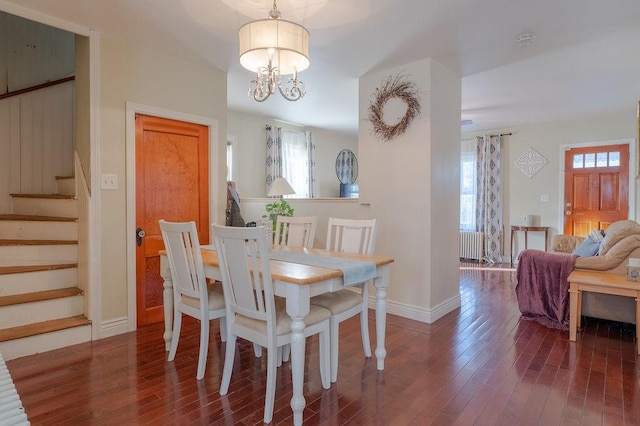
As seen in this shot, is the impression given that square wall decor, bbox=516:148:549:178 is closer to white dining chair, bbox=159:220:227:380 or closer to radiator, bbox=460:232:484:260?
radiator, bbox=460:232:484:260

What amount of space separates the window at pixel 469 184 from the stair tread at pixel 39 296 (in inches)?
249

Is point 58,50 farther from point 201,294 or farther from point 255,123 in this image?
point 201,294

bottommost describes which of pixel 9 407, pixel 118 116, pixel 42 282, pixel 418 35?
pixel 42 282

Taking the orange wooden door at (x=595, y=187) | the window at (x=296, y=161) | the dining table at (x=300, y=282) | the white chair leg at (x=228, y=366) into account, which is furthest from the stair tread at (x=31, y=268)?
the orange wooden door at (x=595, y=187)

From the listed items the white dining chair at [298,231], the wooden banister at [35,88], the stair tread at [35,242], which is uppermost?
the wooden banister at [35,88]

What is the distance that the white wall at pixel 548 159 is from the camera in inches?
228

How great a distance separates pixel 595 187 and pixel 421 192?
14.4ft

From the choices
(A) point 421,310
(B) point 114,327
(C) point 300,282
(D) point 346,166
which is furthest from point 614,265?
(D) point 346,166

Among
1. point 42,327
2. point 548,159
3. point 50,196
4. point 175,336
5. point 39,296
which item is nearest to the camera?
point 175,336

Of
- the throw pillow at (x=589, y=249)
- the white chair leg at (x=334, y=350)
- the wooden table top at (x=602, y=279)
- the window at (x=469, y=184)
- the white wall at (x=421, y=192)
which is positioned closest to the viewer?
the white chair leg at (x=334, y=350)

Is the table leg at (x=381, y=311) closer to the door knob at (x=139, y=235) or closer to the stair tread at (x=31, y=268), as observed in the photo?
the door knob at (x=139, y=235)

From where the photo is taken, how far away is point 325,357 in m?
2.15

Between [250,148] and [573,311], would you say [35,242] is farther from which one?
[573,311]

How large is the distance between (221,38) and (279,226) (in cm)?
167
